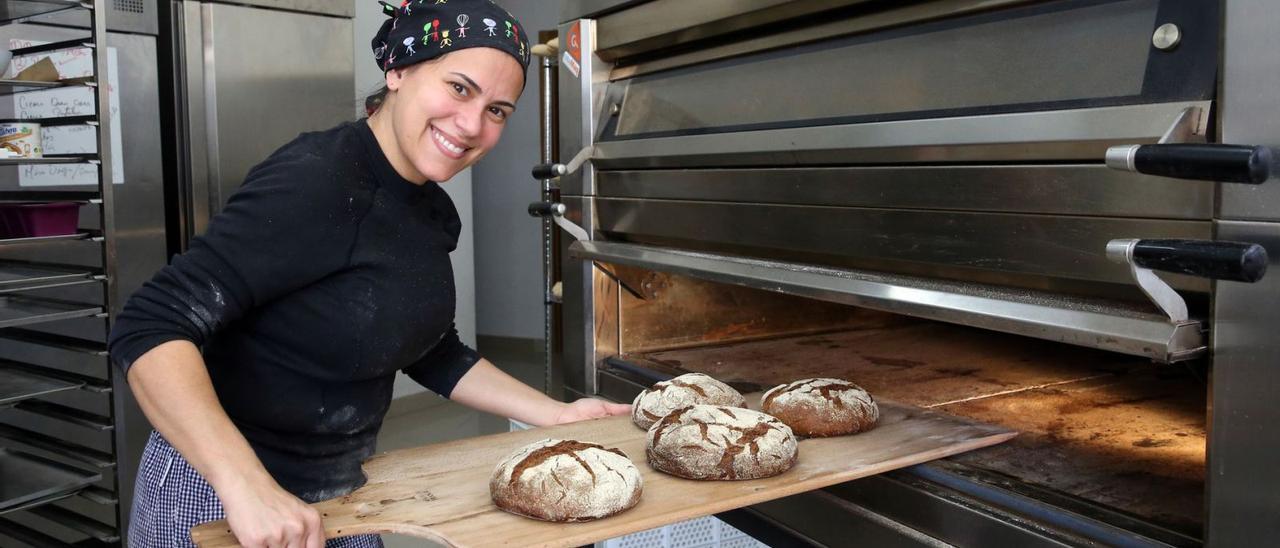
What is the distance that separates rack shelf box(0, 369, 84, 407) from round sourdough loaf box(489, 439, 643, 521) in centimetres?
193

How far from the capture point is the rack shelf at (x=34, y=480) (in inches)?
111

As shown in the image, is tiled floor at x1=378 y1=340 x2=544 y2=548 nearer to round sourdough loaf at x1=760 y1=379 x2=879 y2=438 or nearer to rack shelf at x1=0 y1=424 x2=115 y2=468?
rack shelf at x1=0 y1=424 x2=115 y2=468

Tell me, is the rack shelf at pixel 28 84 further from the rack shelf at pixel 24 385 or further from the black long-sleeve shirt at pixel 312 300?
the black long-sleeve shirt at pixel 312 300

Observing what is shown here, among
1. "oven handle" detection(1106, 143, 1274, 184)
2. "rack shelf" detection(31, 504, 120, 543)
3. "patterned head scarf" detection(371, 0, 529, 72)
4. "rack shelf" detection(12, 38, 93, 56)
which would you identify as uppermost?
"rack shelf" detection(12, 38, 93, 56)

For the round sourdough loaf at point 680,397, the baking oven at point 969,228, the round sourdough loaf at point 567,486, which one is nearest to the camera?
the baking oven at point 969,228

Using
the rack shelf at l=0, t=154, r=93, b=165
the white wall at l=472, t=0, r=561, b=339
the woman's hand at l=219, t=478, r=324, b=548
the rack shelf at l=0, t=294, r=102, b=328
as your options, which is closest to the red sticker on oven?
the woman's hand at l=219, t=478, r=324, b=548

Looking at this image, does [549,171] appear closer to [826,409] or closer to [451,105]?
[451,105]

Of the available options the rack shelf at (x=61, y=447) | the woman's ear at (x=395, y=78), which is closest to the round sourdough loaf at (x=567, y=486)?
the woman's ear at (x=395, y=78)

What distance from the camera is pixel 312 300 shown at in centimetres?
151

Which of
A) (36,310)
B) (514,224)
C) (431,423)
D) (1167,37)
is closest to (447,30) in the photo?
(1167,37)

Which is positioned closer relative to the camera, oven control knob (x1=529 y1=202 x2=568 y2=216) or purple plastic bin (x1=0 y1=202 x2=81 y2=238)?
oven control knob (x1=529 y1=202 x2=568 y2=216)

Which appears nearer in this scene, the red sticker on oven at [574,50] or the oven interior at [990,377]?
the oven interior at [990,377]

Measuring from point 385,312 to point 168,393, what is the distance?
0.37 meters

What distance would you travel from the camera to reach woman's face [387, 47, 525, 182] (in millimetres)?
1480
